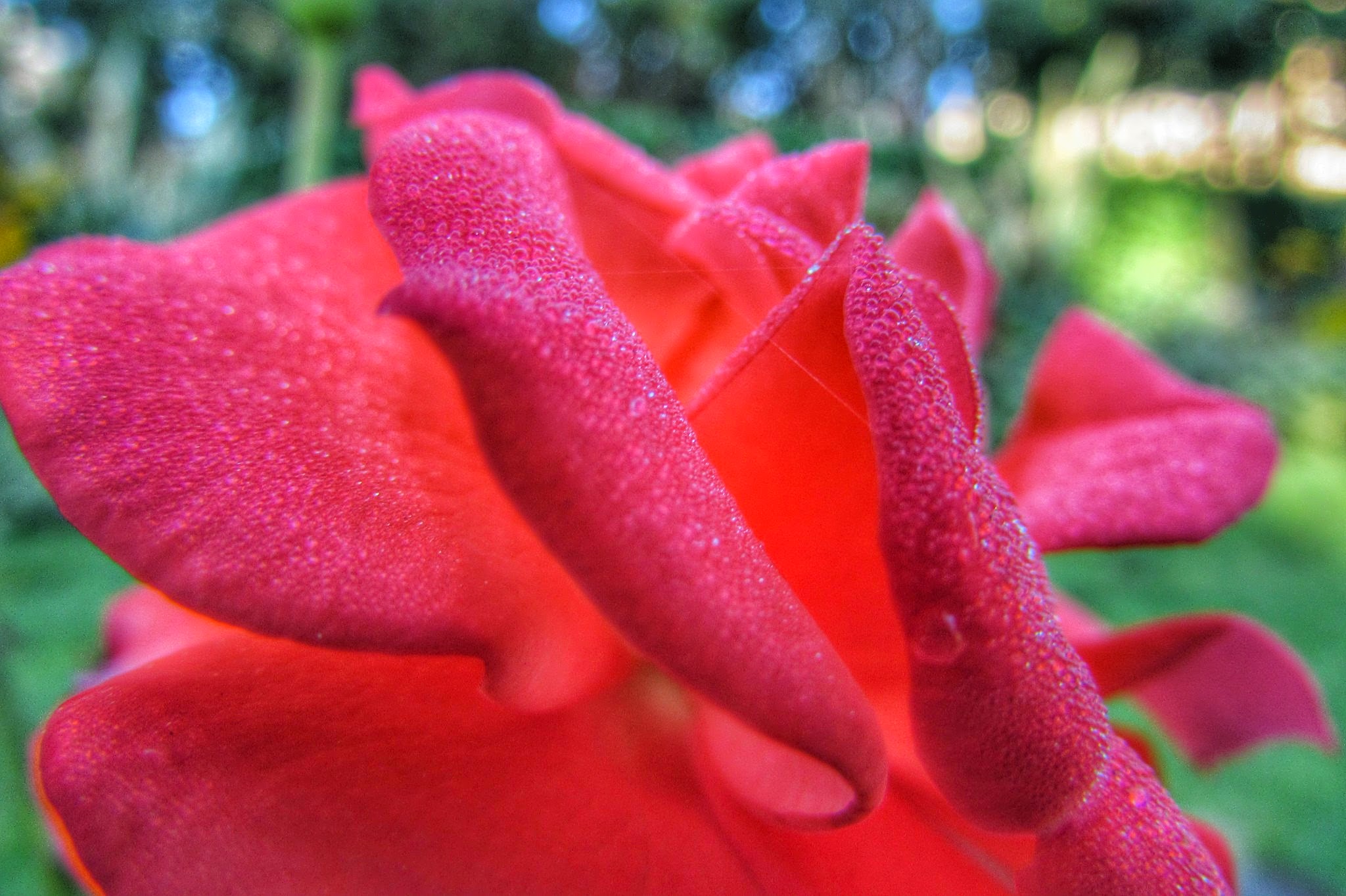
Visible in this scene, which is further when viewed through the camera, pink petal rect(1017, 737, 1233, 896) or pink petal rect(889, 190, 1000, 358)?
pink petal rect(889, 190, 1000, 358)

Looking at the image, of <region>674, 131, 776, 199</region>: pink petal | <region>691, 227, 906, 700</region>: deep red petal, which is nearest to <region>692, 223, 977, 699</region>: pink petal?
<region>691, 227, 906, 700</region>: deep red petal

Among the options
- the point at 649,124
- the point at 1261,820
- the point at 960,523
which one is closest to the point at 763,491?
the point at 960,523

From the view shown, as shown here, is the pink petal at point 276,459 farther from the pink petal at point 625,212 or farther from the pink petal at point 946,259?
the pink petal at point 946,259

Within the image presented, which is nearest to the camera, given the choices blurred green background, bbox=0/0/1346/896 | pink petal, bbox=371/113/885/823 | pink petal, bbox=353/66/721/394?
pink petal, bbox=371/113/885/823

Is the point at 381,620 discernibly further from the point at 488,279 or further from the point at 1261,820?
the point at 1261,820

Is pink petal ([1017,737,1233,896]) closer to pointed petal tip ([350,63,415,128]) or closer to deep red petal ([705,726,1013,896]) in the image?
deep red petal ([705,726,1013,896])

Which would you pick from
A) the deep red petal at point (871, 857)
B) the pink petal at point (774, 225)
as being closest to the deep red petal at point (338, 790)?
the deep red petal at point (871, 857)
